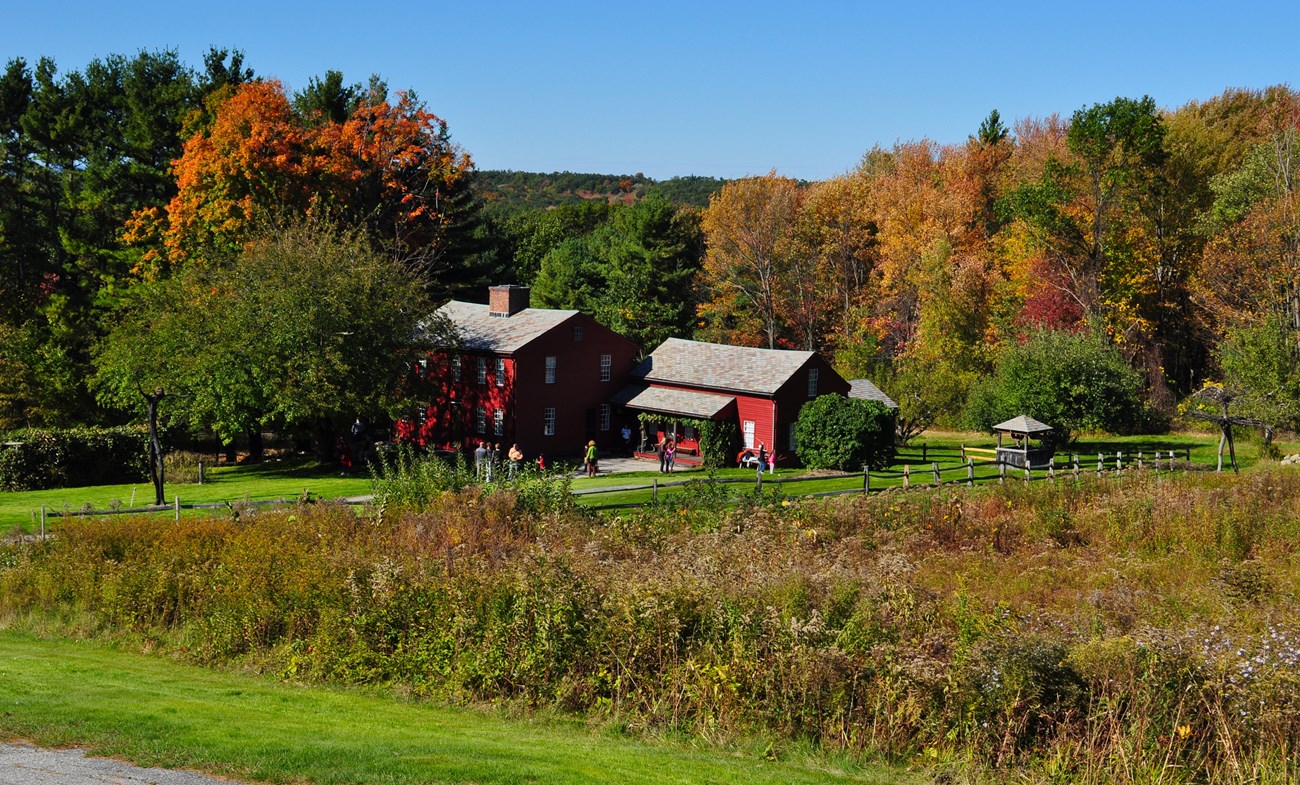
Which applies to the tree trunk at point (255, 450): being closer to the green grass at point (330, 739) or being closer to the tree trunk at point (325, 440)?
the tree trunk at point (325, 440)

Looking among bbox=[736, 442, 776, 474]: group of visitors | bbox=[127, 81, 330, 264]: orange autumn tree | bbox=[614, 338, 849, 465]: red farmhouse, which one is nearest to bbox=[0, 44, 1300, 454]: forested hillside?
bbox=[127, 81, 330, 264]: orange autumn tree

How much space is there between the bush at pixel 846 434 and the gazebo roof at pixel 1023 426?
4.02 metres

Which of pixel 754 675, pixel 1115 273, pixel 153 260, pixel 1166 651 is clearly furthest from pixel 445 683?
pixel 1115 273

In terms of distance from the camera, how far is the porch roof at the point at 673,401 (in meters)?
44.0

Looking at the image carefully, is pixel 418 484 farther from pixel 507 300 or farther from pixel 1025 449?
pixel 507 300

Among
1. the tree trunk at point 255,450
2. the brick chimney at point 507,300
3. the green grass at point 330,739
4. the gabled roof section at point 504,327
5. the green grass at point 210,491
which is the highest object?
→ the brick chimney at point 507,300

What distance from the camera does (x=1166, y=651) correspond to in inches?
461

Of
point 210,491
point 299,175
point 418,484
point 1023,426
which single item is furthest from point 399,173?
point 418,484

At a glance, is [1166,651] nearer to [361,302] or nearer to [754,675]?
[754,675]

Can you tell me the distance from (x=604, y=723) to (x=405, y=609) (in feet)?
11.3

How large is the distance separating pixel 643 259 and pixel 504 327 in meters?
30.1

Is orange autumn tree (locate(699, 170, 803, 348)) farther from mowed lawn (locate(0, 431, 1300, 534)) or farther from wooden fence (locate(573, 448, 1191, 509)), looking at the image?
wooden fence (locate(573, 448, 1191, 509))

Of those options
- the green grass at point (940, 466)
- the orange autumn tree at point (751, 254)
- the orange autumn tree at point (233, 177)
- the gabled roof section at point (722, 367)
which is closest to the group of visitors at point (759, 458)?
the green grass at point (940, 466)

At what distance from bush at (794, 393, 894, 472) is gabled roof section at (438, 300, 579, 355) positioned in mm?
10736
